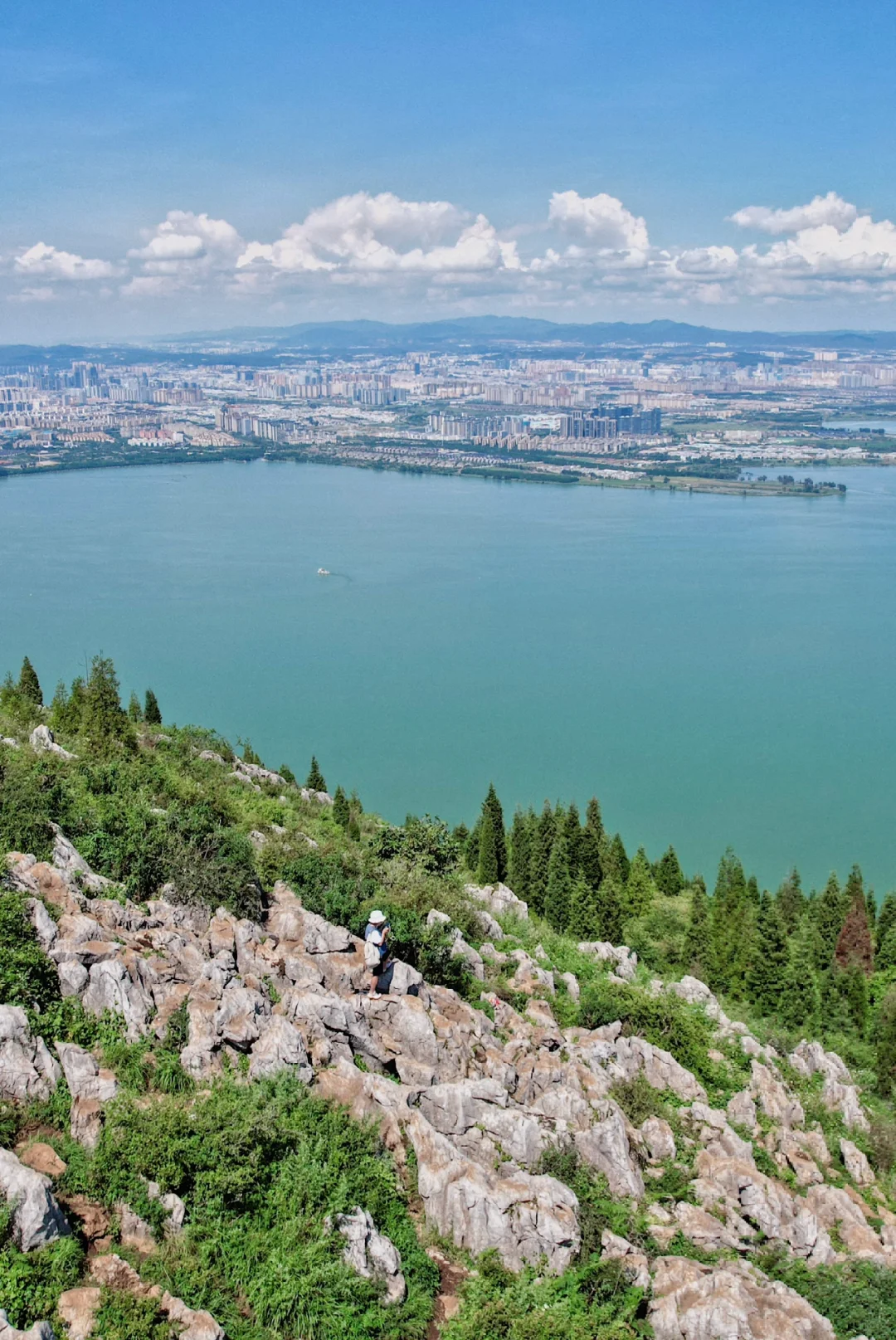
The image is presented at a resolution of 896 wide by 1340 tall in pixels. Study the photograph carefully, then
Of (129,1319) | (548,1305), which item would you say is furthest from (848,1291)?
(129,1319)

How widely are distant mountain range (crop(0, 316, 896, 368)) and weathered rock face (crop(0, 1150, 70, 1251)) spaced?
108m

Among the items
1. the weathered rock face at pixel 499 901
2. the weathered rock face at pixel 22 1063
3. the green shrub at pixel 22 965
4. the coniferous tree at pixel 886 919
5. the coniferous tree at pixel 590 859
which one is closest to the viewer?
the weathered rock face at pixel 22 1063

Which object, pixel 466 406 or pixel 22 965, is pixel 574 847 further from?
pixel 466 406

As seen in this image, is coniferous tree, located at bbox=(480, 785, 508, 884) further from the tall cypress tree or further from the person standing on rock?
the person standing on rock

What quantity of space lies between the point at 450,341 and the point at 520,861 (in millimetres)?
133045

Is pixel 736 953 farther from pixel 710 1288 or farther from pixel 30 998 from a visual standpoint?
pixel 30 998

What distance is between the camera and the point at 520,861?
31.9 feet

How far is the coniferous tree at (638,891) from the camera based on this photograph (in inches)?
359

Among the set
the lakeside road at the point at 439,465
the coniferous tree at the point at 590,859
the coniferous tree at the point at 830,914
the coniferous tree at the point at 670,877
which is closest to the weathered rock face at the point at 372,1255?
the coniferous tree at the point at 590,859

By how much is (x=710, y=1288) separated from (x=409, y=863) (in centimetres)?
411

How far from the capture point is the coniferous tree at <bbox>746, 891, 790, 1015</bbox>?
23.9ft

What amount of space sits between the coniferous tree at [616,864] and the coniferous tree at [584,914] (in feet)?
3.33

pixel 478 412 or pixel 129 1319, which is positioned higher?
pixel 478 412

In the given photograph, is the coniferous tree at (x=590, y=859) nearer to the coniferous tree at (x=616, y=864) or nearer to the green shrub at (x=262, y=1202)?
the coniferous tree at (x=616, y=864)
